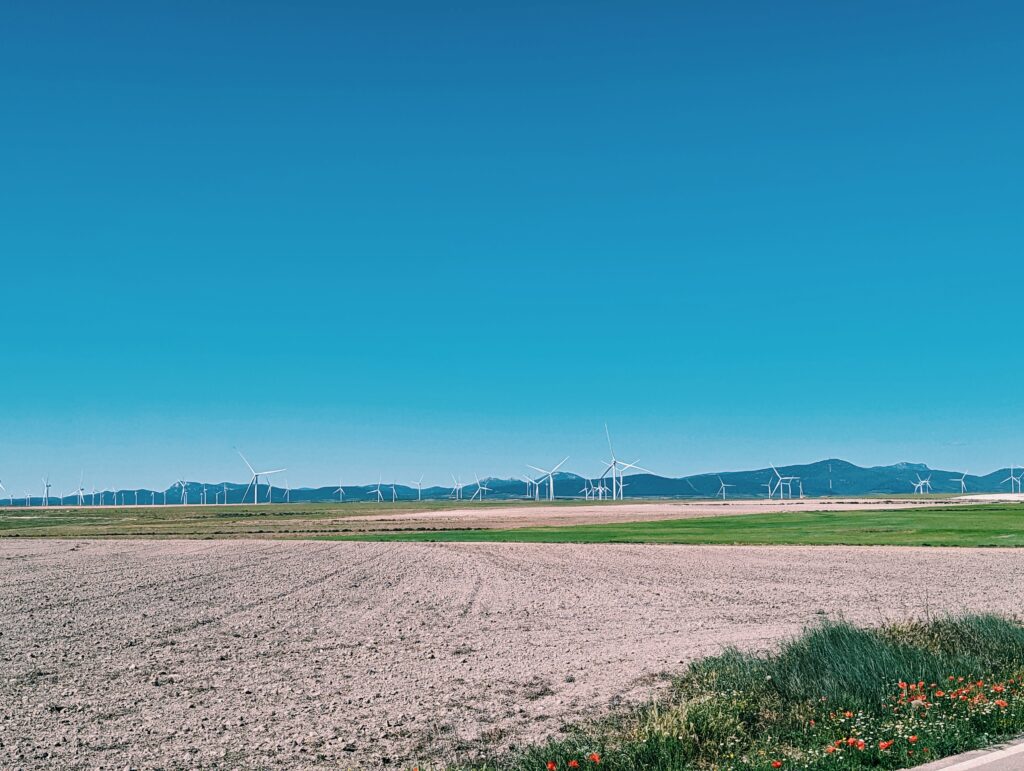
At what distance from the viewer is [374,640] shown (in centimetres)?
2133

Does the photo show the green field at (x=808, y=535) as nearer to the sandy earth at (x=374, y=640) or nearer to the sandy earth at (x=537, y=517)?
the sandy earth at (x=374, y=640)

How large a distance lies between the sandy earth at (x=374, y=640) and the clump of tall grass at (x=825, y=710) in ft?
5.04

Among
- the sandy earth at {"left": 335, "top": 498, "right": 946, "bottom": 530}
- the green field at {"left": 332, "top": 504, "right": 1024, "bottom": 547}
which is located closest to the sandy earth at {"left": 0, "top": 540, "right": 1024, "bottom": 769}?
the green field at {"left": 332, "top": 504, "right": 1024, "bottom": 547}

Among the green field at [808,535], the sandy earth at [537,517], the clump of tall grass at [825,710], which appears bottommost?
the sandy earth at [537,517]

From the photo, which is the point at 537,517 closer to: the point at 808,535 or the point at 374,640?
the point at 808,535

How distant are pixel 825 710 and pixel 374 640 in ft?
39.0

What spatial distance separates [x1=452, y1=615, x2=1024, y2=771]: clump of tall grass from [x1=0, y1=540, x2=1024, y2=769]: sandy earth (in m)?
1.53

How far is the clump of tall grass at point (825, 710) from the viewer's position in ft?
34.5

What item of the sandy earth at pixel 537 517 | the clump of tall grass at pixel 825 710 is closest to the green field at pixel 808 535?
the sandy earth at pixel 537 517

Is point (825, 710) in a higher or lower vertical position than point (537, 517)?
higher

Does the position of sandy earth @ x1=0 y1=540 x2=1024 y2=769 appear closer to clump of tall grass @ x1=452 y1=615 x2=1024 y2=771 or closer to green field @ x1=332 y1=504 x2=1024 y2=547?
clump of tall grass @ x1=452 y1=615 x2=1024 y2=771

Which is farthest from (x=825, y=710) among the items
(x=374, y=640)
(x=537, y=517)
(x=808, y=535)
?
(x=537, y=517)

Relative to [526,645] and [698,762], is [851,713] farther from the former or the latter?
[526,645]

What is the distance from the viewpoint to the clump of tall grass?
10523 mm
